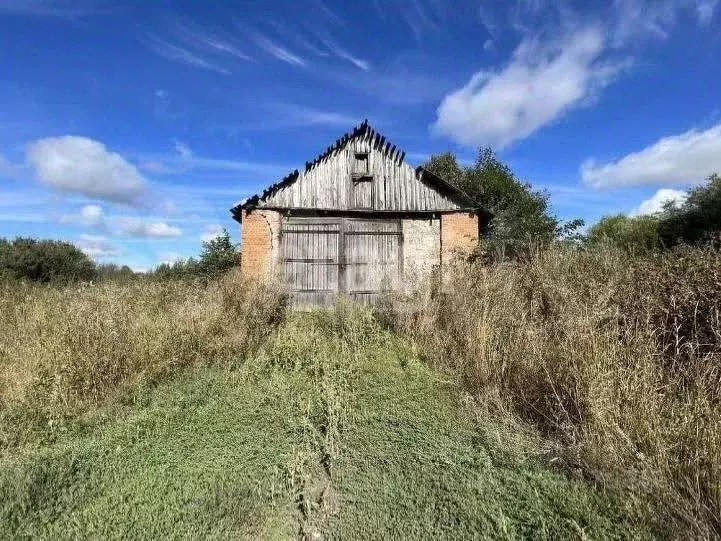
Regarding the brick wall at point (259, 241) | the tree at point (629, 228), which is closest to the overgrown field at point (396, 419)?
the brick wall at point (259, 241)

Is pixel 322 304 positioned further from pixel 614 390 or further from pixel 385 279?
pixel 614 390

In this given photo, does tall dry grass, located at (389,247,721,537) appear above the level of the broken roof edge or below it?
below

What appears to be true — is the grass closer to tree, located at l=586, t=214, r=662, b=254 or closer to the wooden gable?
the wooden gable

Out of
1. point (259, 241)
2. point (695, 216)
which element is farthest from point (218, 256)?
point (695, 216)

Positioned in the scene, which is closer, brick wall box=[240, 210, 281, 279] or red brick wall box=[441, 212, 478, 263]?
brick wall box=[240, 210, 281, 279]

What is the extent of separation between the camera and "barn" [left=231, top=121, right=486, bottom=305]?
11.6 metres

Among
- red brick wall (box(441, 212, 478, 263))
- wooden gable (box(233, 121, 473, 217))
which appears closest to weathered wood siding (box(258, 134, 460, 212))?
wooden gable (box(233, 121, 473, 217))

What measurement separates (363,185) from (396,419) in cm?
850

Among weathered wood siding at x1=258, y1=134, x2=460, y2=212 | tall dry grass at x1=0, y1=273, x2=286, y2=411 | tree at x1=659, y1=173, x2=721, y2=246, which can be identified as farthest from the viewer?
tree at x1=659, y1=173, x2=721, y2=246

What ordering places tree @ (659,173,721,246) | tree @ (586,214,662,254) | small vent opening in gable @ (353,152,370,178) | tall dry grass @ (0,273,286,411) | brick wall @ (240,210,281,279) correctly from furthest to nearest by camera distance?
tree @ (586,214,662,254), tree @ (659,173,721,246), small vent opening in gable @ (353,152,370,178), brick wall @ (240,210,281,279), tall dry grass @ (0,273,286,411)

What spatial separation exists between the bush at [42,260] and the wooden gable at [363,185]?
39.9ft

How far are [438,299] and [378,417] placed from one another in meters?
3.11

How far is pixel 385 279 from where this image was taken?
11625 millimetres

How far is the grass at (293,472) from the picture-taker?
2.64 meters
